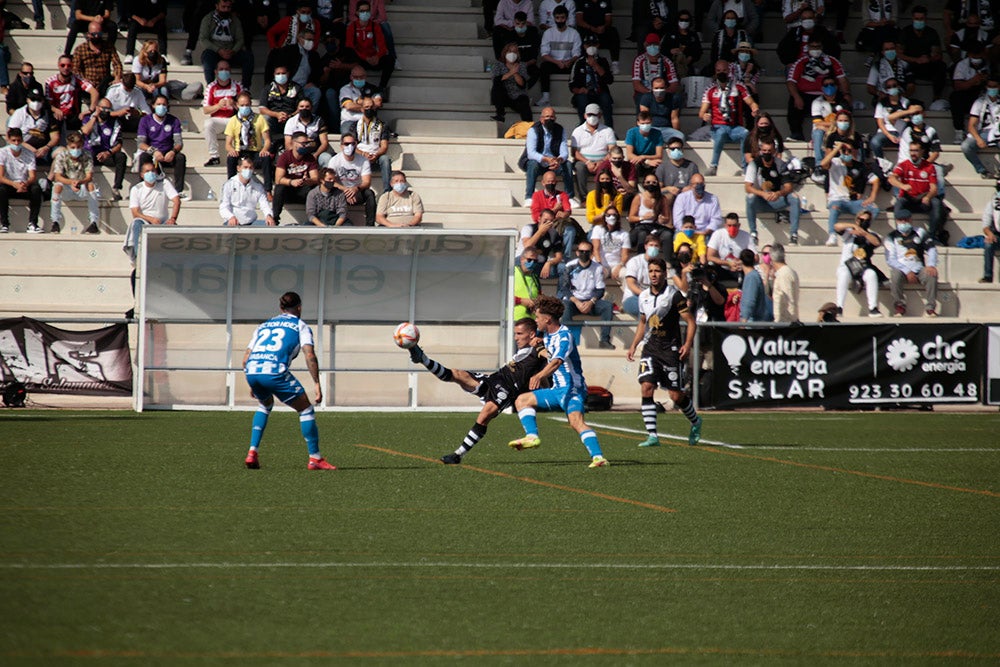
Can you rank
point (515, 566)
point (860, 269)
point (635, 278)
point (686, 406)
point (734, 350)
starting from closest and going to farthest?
point (515, 566)
point (686, 406)
point (734, 350)
point (635, 278)
point (860, 269)

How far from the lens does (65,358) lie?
19438 mm

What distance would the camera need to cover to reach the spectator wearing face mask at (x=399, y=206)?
74.9ft

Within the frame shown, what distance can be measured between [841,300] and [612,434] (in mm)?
8601

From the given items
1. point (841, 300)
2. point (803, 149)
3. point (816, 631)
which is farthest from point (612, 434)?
point (803, 149)

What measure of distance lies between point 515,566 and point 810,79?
21.0 meters

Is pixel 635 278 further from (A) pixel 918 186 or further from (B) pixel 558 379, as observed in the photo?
(B) pixel 558 379

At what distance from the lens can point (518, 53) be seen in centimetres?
2592

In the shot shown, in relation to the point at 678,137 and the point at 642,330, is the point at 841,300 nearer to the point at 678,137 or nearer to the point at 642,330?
the point at 678,137

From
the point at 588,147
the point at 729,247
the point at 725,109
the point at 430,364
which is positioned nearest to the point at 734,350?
the point at 729,247

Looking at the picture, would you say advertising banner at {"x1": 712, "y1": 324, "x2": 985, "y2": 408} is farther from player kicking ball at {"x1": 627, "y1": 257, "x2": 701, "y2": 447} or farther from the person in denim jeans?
player kicking ball at {"x1": 627, "y1": 257, "x2": 701, "y2": 447}

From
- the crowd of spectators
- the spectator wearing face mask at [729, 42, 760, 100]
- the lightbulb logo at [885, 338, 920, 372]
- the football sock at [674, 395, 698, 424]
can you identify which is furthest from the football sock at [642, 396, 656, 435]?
the spectator wearing face mask at [729, 42, 760, 100]

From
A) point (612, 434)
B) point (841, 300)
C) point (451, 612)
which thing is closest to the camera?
point (451, 612)

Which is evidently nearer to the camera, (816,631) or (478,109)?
(816,631)

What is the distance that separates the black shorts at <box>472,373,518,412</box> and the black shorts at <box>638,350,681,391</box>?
2499 millimetres
